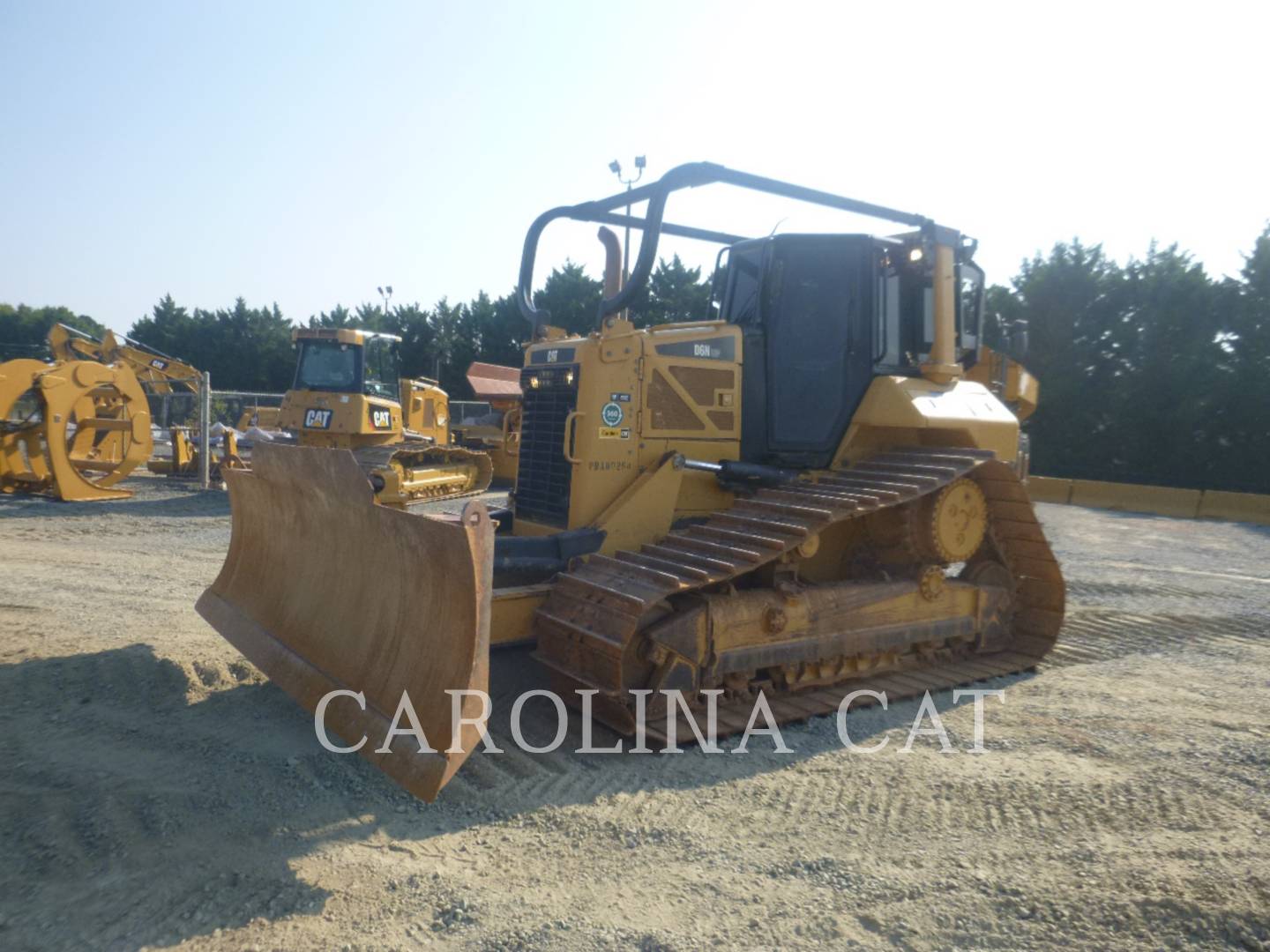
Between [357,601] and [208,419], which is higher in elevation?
[208,419]

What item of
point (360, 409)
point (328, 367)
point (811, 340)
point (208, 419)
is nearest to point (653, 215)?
point (811, 340)

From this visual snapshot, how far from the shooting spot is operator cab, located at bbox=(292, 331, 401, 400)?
558 inches

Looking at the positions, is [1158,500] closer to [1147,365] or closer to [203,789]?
[1147,365]

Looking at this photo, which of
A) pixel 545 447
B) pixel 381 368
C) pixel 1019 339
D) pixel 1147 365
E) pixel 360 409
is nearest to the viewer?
pixel 545 447

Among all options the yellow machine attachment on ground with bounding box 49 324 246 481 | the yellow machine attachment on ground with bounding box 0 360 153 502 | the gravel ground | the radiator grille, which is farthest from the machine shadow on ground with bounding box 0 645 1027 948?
the yellow machine attachment on ground with bounding box 49 324 246 481

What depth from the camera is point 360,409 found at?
45.4ft

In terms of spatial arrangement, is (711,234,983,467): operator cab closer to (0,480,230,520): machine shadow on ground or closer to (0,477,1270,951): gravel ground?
(0,477,1270,951): gravel ground

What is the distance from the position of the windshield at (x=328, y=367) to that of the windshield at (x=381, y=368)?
0.25 meters

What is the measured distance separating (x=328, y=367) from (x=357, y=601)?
10707 mm

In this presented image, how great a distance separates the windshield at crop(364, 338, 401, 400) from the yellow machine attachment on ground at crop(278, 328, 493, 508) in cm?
1

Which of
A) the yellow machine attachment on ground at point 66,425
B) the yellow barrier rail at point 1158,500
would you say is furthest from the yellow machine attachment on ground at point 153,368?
the yellow barrier rail at point 1158,500

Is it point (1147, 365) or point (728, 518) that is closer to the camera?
point (728, 518)

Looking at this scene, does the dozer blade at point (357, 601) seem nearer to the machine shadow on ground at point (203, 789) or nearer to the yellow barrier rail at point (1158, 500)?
the machine shadow on ground at point (203, 789)

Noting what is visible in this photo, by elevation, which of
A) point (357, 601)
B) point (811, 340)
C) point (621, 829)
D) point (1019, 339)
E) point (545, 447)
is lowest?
point (621, 829)
